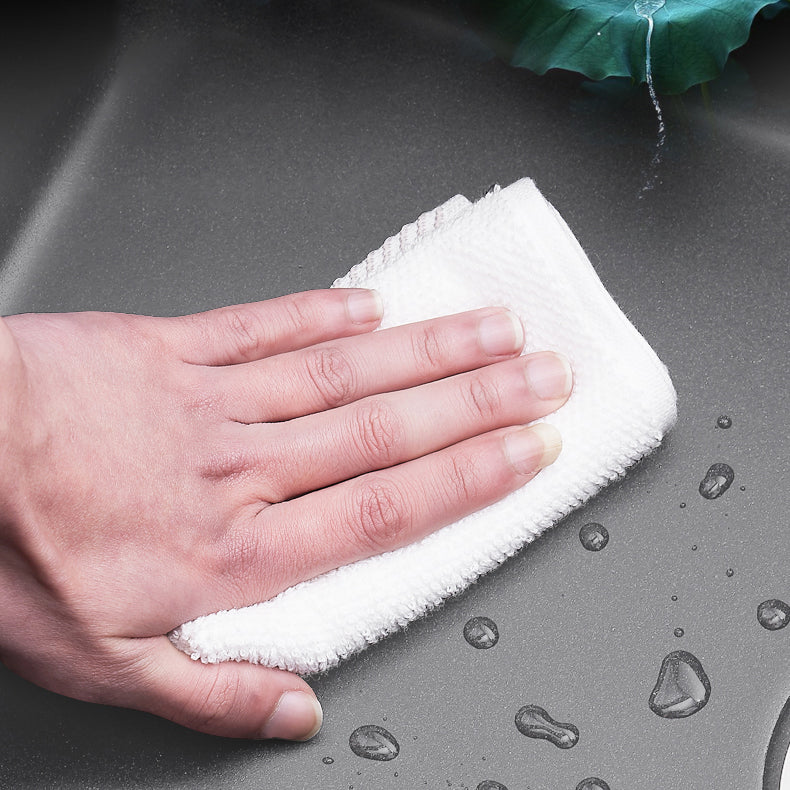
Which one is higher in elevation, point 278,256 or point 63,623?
point 278,256

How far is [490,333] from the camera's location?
0.69 meters

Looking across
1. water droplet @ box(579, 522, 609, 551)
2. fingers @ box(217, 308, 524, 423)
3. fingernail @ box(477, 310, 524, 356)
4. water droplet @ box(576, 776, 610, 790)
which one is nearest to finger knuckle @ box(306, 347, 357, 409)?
fingers @ box(217, 308, 524, 423)

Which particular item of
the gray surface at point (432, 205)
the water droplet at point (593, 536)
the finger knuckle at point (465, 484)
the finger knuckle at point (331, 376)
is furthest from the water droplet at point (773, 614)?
the finger knuckle at point (331, 376)

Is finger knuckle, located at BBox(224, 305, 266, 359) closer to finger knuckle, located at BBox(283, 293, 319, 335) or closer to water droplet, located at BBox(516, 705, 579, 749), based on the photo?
finger knuckle, located at BBox(283, 293, 319, 335)

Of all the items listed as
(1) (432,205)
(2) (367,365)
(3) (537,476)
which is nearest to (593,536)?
(3) (537,476)

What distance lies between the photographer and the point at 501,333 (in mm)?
686

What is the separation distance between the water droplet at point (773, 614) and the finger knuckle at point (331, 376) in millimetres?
338

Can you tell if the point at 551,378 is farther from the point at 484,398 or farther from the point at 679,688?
the point at 679,688

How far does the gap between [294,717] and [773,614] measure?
349 mm

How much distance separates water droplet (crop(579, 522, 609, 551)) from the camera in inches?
28.0

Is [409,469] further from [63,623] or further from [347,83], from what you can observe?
[347,83]

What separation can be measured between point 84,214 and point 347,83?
0.28 metres

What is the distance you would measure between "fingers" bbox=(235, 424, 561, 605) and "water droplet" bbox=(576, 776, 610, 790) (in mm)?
202

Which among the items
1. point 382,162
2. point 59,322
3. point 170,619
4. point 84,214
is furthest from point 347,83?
point 170,619
